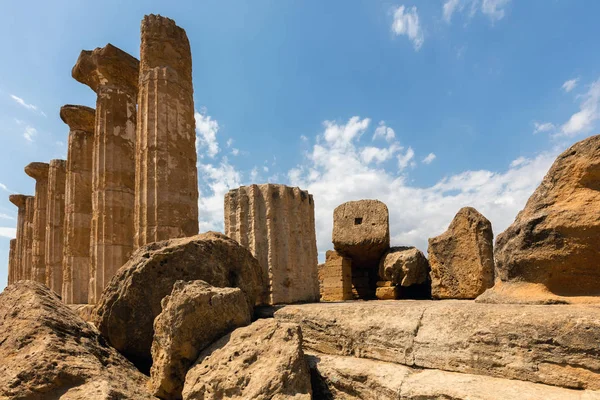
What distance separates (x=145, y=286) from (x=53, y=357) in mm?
970

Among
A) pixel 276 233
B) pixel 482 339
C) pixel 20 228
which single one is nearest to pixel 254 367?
pixel 482 339

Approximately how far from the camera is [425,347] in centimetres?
271

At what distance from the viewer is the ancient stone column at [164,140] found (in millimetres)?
7527

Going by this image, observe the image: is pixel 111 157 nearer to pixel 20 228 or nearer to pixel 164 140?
pixel 164 140

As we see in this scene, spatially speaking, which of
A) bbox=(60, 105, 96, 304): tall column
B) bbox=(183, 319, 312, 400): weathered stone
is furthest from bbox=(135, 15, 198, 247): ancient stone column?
bbox=(60, 105, 96, 304): tall column

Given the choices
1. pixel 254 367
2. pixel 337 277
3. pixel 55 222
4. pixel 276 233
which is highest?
pixel 55 222

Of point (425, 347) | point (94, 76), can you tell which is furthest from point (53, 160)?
point (425, 347)

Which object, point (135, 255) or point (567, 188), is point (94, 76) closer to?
point (135, 255)

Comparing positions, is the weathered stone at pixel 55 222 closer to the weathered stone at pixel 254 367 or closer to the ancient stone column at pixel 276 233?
the ancient stone column at pixel 276 233

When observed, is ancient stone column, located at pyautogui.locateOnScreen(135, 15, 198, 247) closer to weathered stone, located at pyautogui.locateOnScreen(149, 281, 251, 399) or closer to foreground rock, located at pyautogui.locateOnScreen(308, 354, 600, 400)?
weathered stone, located at pyautogui.locateOnScreen(149, 281, 251, 399)

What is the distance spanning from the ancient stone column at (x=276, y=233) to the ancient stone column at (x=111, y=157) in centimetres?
552

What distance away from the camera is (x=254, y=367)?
2.73 m

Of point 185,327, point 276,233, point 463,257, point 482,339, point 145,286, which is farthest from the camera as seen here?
point 463,257

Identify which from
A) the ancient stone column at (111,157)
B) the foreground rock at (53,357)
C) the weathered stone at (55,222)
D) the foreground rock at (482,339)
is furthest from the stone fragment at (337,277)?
the weathered stone at (55,222)
